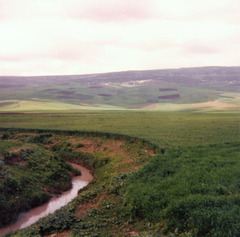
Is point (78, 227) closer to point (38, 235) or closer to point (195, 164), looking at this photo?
point (38, 235)

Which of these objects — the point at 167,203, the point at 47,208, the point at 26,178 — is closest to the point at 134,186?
the point at 167,203

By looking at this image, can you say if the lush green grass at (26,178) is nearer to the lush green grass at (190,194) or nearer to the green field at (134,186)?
the green field at (134,186)

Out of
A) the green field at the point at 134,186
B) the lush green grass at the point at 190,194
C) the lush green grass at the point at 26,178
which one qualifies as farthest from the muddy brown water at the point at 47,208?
the lush green grass at the point at 190,194

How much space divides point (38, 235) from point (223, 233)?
8.09 meters

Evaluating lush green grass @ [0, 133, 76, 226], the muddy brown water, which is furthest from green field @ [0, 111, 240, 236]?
lush green grass @ [0, 133, 76, 226]

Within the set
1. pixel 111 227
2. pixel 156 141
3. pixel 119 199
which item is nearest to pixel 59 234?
pixel 111 227

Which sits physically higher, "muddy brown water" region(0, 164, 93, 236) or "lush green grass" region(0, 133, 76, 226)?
"lush green grass" region(0, 133, 76, 226)

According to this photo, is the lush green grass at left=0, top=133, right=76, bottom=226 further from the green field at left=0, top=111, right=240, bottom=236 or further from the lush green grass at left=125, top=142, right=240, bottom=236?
the lush green grass at left=125, top=142, right=240, bottom=236

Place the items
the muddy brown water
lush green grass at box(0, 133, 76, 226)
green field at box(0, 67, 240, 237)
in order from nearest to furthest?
green field at box(0, 67, 240, 237) → the muddy brown water → lush green grass at box(0, 133, 76, 226)

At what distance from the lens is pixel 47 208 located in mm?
19234

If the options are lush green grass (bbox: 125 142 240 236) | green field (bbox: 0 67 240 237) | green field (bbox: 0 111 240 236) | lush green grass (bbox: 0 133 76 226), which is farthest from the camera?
lush green grass (bbox: 0 133 76 226)

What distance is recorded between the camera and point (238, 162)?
17469 mm

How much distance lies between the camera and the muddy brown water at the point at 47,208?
16.5m

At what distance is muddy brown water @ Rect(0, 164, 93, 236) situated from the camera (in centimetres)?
1648
